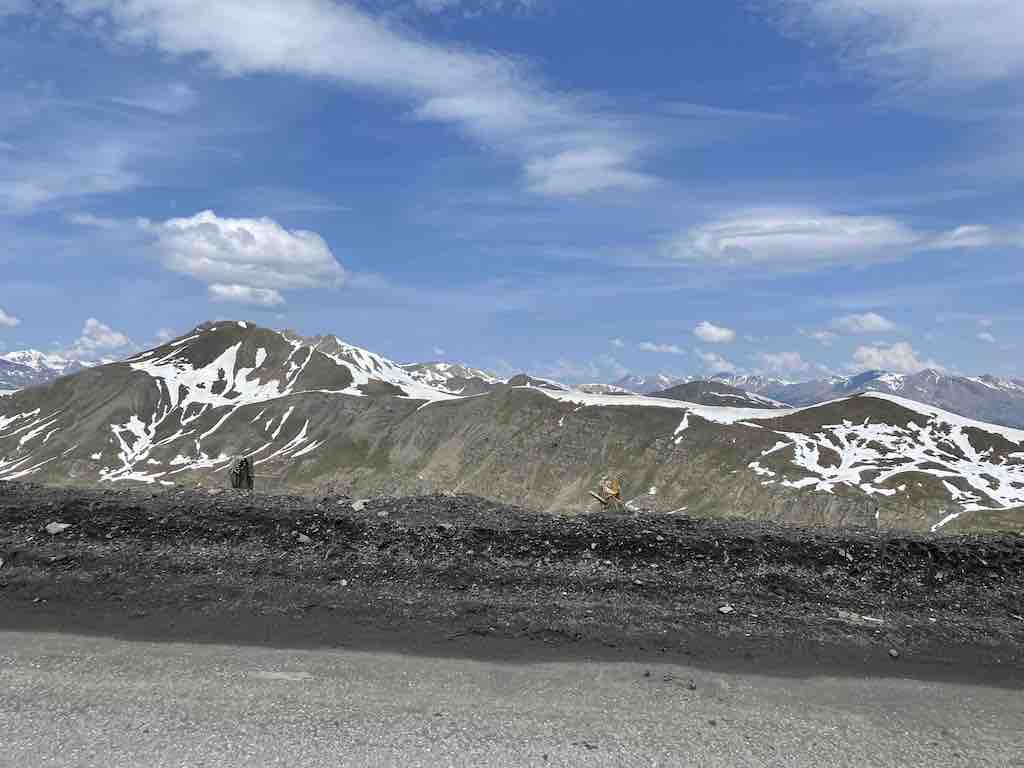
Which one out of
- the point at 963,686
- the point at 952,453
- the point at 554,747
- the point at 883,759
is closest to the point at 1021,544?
the point at 963,686

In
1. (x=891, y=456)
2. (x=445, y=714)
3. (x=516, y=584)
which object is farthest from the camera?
(x=891, y=456)

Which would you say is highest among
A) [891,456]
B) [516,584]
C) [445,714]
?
[516,584]

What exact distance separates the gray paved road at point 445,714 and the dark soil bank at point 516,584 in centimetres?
62

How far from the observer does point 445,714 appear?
8.39m

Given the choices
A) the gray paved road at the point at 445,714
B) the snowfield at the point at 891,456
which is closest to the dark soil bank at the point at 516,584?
the gray paved road at the point at 445,714

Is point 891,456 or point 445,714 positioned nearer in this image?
point 445,714

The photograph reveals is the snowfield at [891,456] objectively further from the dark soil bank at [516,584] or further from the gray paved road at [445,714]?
the gray paved road at [445,714]

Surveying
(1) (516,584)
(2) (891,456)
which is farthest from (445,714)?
(2) (891,456)

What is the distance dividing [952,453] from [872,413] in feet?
80.5

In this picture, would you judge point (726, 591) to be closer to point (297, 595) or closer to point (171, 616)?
point (297, 595)

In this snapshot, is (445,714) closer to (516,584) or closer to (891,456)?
(516,584)

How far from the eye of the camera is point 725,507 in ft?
481

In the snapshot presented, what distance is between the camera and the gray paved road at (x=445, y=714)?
7641mm

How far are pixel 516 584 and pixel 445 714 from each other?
12.8 ft
